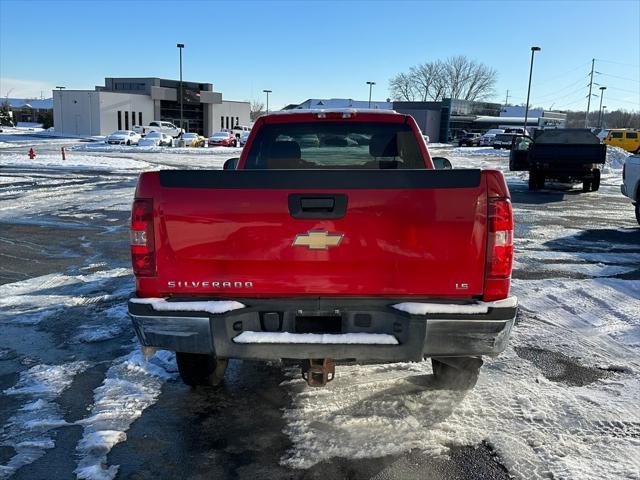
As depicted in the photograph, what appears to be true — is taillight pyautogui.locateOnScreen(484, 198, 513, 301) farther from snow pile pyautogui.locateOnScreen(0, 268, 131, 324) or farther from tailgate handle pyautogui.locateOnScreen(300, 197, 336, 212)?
snow pile pyautogui.locateOnScreen(0, 268, 131, 324)

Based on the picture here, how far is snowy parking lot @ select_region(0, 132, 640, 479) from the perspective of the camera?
324 centimetres

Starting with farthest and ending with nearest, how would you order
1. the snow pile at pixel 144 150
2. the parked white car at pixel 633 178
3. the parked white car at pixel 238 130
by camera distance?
1. the parked white car at pixel 238 130
2. the snow pile at pixel 144 150
3. the parked white car at pixel 633 178

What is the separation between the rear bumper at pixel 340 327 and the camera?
10.5 ft

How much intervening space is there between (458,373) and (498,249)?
47.9 inches

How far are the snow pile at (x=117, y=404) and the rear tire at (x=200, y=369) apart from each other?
0.86ft

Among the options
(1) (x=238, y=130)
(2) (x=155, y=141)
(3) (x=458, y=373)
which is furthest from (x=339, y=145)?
(1) (x=238, y=130)

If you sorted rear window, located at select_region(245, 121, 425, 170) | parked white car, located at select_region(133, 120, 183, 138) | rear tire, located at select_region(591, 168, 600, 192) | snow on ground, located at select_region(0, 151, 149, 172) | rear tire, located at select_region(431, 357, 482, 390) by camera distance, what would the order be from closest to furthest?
1. rear tire, located at select_region(431, 357, 482, 390)
2. rear window, located at select_region(245, 121, 425, 170)
3. rear tire, located at select_region(591, 168, 600, 192)
4. snow on ground, located at select_region(0, 151, 149, 172)
5. parked white car, located at select_region(133, 120, 183, 138)

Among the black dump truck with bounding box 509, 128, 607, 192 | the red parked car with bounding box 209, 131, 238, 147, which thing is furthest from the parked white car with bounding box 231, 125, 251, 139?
the black dump truck with bounding box 509, 128, 607, 192

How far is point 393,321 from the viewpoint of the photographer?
3242 millimetres

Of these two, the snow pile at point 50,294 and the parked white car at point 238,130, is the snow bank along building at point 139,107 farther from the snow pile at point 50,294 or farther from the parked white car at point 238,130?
the snow pile at point 50,294

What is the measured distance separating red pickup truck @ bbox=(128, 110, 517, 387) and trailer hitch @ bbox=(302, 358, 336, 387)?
9 centimetres

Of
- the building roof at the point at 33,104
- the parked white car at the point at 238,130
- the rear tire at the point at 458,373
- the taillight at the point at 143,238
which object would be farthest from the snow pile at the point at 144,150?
the building roof at the point at 33,104

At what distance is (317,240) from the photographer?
3.23m

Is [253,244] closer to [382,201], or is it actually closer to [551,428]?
[382,201]
